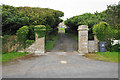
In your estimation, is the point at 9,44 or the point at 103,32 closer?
the point at 9,44

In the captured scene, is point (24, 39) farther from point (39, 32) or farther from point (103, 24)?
point (103, 24)

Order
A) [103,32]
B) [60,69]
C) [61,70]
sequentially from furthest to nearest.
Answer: [103,32] → [60,69] → [61,70]

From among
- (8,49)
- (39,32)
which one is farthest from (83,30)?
(8,49)

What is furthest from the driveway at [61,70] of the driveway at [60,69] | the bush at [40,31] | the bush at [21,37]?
the bush at [40,31]

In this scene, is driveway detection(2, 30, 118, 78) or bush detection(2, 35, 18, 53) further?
bush detection(2, 35, 18, 53)

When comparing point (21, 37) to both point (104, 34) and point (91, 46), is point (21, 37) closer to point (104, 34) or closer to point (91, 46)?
point (91, 46)

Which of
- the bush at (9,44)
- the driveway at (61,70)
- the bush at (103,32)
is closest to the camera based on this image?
the driveway at (61,70)

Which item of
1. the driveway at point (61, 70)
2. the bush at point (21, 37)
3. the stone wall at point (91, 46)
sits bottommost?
the driveway at point (61, 70)

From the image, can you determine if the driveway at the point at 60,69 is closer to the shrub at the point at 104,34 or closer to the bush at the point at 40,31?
the bush at the point at 40,31

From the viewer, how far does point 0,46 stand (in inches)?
425

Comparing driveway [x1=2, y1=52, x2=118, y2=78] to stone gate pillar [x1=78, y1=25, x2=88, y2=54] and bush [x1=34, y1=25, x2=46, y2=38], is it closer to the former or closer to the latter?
stone gate pillar [x1=78, y1=25, x2=88, y2=54]

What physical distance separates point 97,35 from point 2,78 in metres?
9.04

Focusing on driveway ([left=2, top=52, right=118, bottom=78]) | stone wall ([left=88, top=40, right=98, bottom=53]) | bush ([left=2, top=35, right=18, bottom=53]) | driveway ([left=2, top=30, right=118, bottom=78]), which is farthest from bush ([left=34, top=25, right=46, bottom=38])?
stone wall ([left=88, top=40, right=98, bottom=53])

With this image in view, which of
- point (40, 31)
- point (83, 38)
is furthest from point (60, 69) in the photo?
point (40, 31)
